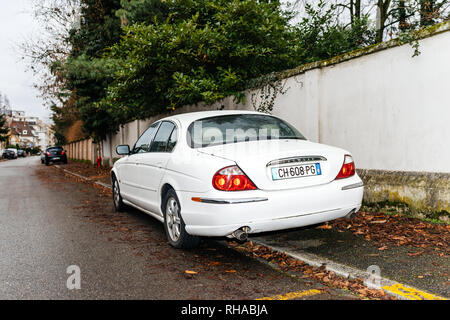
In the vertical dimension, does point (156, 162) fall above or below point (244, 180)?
above

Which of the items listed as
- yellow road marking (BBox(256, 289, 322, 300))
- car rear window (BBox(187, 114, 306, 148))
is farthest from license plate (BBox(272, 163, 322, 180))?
yellow road marking (BBox(256, 289, 322, 300))

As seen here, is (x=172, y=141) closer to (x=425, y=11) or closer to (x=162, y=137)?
(x=162, y=137)

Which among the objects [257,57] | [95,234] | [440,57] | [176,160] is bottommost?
[95,234]

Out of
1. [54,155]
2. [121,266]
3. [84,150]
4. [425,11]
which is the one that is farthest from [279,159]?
[84,150]

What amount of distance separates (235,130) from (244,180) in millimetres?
1110

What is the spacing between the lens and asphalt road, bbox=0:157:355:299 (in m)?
3.39

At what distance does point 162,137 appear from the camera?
5.39 meters

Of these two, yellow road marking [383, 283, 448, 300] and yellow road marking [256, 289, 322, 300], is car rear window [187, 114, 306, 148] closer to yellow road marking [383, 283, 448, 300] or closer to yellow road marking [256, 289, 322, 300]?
→ yellow road marking [256, 289, 322, 300]

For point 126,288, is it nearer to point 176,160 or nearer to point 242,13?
point 176,160

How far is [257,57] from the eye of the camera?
9.55 m

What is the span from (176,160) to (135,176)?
71.0 inches

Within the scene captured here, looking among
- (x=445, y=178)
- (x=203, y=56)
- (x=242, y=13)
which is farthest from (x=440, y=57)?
(x=203, y=56)

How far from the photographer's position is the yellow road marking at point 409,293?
3.04m

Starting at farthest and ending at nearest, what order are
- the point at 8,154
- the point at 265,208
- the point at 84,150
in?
the point at 8,154 → the point at 84,150 → the point at 265,208
